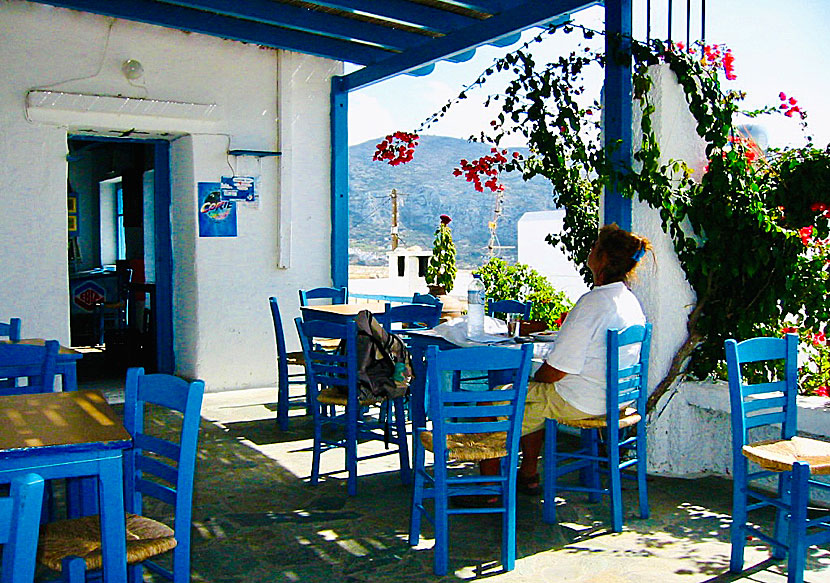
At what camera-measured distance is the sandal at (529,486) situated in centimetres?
455

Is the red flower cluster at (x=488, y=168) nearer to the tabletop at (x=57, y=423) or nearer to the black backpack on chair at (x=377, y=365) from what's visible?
the black backpack on chair at (x=377, y=365)

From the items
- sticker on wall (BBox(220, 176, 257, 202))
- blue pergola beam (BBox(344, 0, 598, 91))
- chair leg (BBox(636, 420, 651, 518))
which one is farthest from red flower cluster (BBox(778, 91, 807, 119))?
sticker on wall (BBox(220, 176, 257, 202))

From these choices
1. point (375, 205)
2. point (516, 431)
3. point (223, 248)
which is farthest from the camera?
point (375, 205)

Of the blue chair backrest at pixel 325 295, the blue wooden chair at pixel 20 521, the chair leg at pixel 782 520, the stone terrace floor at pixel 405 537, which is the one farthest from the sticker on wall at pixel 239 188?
the blue wooden chair at pixel 20 521

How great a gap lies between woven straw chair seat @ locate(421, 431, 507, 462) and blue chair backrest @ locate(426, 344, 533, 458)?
0.28 ft

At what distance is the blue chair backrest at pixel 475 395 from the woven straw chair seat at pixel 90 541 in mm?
1228

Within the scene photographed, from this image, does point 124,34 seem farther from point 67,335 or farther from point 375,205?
point 375,205

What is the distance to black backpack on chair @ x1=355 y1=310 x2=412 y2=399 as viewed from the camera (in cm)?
471

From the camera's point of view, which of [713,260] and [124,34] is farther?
[124,34]

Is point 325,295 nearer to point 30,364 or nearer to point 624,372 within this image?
point 624,372

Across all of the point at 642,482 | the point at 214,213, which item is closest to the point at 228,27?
the point at 214,213

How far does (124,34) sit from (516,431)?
5.31 m

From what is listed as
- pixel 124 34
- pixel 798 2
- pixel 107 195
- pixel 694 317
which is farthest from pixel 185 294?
pixel 798 2

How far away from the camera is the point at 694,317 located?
5074 mm
